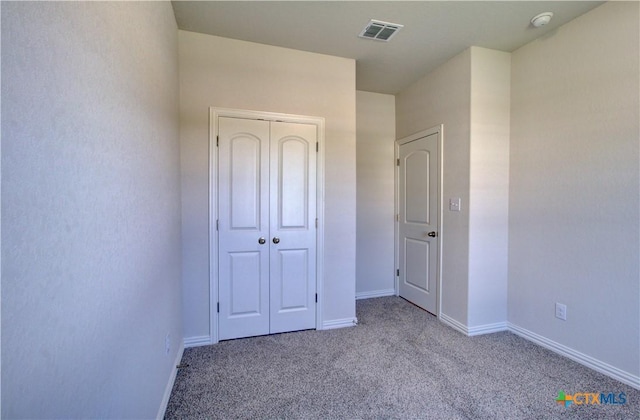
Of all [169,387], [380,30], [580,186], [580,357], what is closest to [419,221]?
[580,186]

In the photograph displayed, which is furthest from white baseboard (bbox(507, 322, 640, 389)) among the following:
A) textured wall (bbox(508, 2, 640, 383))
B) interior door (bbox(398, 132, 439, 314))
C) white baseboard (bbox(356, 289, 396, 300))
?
white baseboard (bbox(356, 289, 396, 300))

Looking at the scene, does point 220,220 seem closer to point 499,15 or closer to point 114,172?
point 114,172

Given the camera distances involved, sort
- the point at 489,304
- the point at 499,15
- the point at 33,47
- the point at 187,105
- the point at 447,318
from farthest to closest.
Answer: the point at 447,318, the point at 489,304, the point at 187,105, the point at 499,15, the point at 33,47

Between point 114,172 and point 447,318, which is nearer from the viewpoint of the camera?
point 114,172

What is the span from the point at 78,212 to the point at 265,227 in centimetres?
188

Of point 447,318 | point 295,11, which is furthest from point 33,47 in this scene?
point 447,318

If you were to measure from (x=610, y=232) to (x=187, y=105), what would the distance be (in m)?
3.40

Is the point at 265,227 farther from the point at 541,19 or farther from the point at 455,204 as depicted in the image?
the point at 541,19

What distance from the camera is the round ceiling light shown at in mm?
2160

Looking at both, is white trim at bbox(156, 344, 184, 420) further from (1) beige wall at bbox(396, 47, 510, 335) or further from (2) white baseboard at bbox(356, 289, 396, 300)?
(1) beige wall at bbox(396, 47, 510, 335)

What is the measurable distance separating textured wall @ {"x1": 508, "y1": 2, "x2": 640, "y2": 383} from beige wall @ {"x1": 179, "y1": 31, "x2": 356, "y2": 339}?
1.59 m

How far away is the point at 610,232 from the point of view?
2.02 metres

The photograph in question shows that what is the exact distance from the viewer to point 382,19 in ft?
7.27

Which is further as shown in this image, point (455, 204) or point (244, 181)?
point (455, 204)
